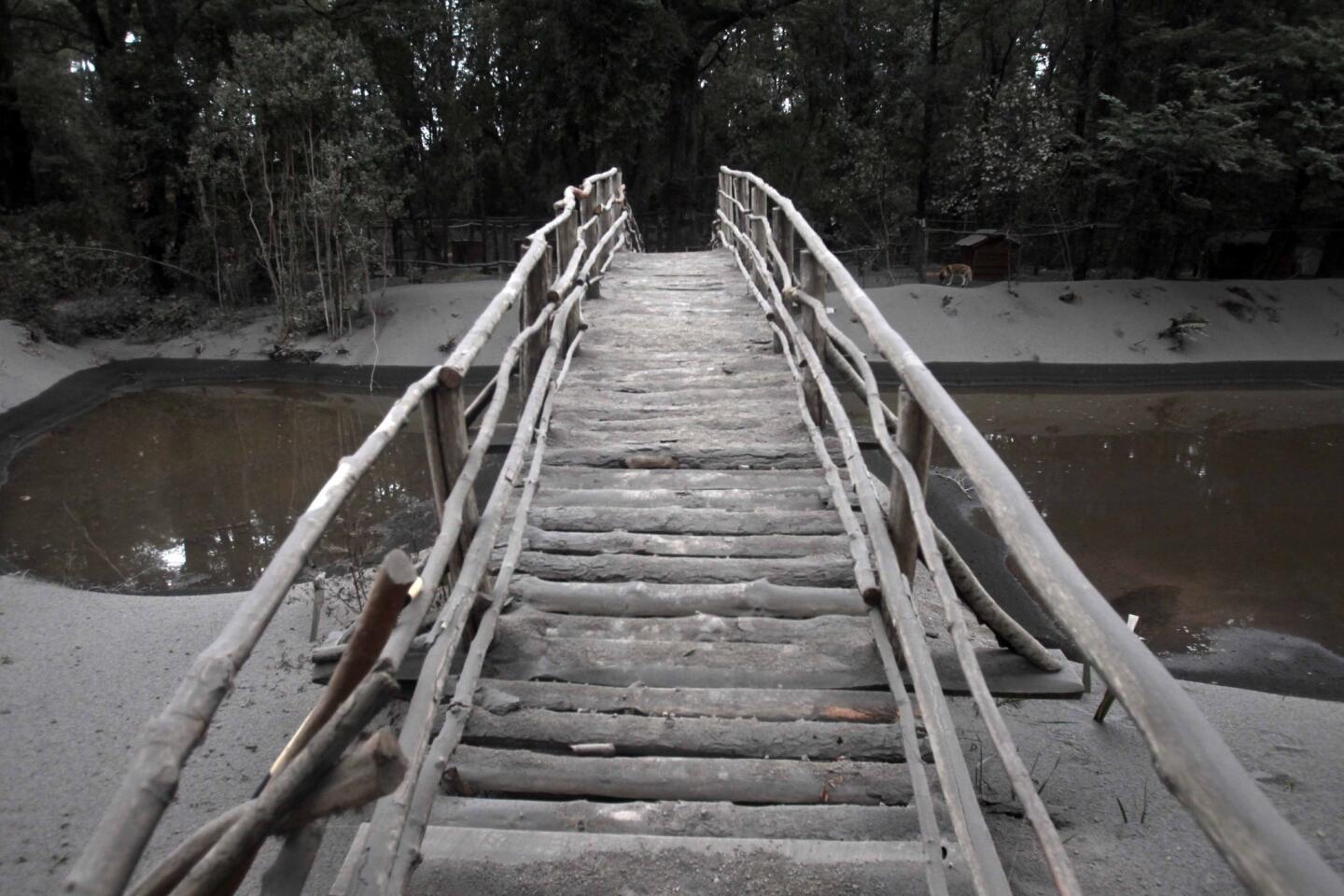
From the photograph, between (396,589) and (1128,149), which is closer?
(396,589)

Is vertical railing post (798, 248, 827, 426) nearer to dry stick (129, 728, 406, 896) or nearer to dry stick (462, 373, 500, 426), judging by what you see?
dry stick (462, 373, 500, 426)

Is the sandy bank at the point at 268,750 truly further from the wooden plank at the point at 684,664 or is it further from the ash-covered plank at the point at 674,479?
the ash-covered plank at the point at 674,479

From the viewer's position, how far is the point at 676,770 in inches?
81.2

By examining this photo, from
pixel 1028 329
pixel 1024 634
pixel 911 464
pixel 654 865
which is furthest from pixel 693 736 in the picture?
pixel 1028 329

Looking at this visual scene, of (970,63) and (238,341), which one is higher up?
(970,63)

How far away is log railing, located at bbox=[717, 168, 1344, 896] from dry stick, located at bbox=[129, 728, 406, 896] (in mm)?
944

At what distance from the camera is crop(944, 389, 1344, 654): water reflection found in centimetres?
645

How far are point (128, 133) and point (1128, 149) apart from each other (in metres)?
16.5

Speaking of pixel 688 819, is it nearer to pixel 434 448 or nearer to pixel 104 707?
pixel 434 448

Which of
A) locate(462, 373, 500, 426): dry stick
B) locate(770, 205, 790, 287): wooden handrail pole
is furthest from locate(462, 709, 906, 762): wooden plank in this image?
locate(770, 205, 790, 287): wooden handrail pole

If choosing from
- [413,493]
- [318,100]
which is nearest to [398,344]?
[318,100]

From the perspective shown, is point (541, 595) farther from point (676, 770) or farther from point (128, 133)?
point (128, 133)

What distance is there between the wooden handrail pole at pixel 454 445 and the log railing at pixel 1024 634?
1119 millimetres

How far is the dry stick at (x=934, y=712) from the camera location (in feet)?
5.13
